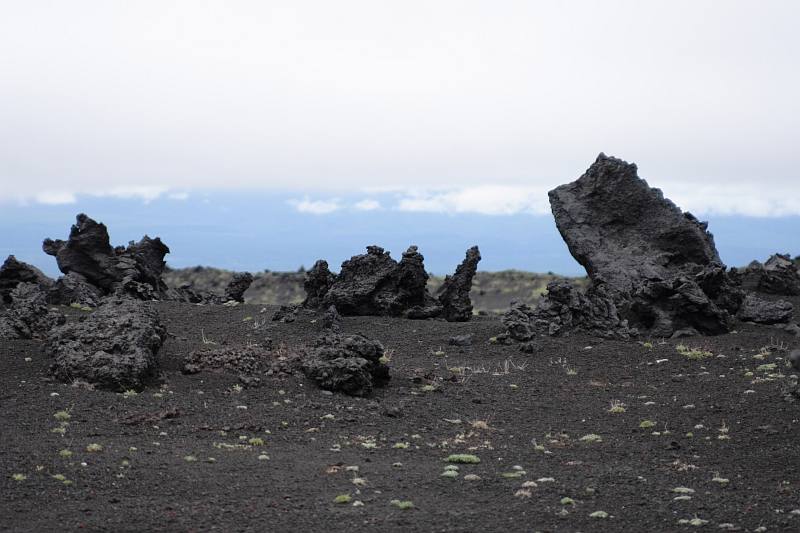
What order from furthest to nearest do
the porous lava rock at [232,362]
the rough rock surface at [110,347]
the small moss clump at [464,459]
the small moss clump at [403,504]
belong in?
the porous lava rock at [232,362] < the rough rock surface at [110,347] < the small moss clump at [464,459] < the small moss clump at [403,504]

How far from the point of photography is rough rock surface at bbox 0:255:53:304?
32531mm

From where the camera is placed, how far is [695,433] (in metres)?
17.6

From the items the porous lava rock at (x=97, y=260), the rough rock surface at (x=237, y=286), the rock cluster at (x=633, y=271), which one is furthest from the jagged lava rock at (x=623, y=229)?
the porous lava rock at (x=97, y=260)

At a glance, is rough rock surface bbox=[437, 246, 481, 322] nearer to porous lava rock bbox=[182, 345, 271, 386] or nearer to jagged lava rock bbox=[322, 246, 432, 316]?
jagged lava rock bbox=[322, 246, 432, 316]

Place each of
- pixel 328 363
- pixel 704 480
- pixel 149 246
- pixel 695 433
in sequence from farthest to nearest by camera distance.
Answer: pixel 149 246, pixel 328 363, pixel 695 433, pixel 704 480

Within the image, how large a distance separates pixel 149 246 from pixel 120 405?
20523 millimetres

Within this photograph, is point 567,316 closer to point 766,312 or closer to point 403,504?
point 766,312

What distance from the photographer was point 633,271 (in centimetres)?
3078

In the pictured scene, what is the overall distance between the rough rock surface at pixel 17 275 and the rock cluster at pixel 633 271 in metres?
16.9

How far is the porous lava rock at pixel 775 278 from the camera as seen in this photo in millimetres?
34469

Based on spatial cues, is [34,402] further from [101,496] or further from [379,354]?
[379,354]

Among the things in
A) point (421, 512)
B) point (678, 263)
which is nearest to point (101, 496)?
point (421, 512)

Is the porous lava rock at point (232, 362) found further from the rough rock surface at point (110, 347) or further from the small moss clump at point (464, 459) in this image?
the small moss clump at point (464, 459)

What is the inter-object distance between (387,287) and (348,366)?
34.4 ft
